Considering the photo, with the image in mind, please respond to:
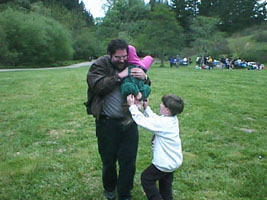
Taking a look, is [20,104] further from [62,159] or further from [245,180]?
[245,180]

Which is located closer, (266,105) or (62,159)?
(62,159)

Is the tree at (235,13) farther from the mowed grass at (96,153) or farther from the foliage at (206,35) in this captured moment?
the mowed grass at (96,153)

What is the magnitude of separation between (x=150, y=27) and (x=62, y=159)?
2548 centimetres

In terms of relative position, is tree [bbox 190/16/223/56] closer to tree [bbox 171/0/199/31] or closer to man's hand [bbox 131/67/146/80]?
tree [bbox 171/0/199/31]

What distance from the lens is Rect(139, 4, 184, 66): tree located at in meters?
27.2

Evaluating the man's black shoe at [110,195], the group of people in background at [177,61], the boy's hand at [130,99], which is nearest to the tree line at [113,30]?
the group of people in background at [177,61]

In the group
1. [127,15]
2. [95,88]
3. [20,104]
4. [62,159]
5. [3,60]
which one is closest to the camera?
[95,88]

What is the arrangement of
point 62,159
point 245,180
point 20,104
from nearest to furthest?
1. point 245,180
2. point 62,159
3. point 20,104

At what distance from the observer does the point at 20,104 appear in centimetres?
790

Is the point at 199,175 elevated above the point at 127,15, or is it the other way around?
the point at 127,15

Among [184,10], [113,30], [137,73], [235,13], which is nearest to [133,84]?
[137,73]

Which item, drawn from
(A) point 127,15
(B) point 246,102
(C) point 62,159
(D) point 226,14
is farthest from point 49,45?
(D) point 226,14

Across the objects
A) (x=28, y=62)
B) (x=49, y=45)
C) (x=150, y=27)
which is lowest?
(x=28, y=62)

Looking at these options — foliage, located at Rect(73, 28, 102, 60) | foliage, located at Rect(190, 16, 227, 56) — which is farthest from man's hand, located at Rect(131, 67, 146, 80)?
foliage, located at Rect(73, 28, 102, 60)
